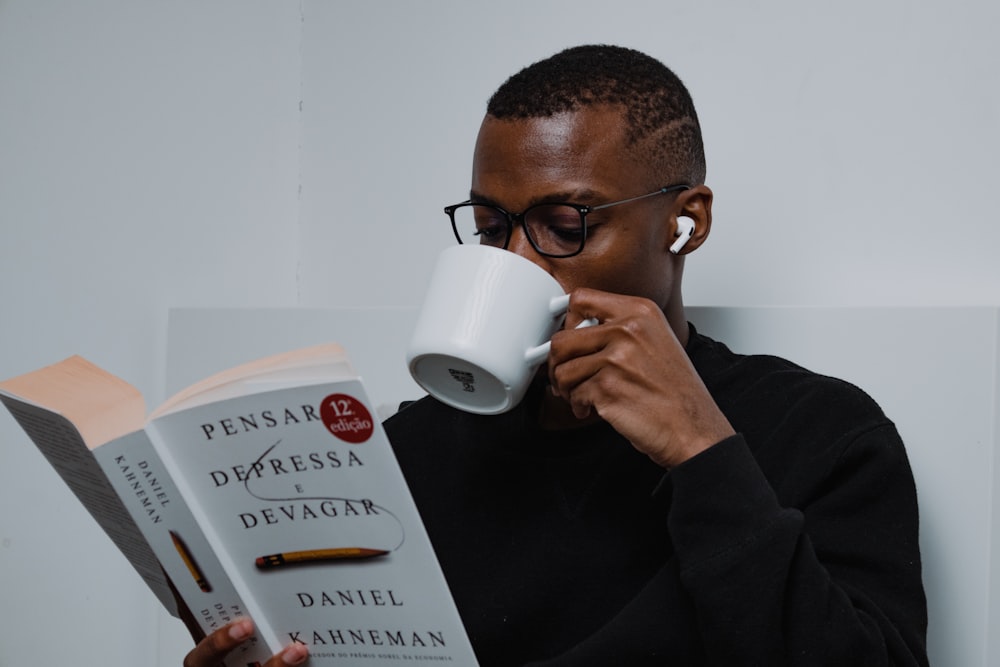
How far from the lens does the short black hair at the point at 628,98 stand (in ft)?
3.11

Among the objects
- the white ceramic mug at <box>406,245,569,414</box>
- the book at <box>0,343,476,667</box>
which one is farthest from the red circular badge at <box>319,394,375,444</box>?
the white ceramic mug at <box>406,245,569,414</box>

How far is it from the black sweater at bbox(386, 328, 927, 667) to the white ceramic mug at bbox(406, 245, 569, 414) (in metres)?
0.16

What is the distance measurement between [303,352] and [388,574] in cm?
19

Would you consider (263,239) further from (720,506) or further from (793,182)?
(720,506)

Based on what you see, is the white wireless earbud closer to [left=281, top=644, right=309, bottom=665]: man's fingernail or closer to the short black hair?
the short black hair

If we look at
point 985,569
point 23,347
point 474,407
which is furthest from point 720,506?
point 23,347

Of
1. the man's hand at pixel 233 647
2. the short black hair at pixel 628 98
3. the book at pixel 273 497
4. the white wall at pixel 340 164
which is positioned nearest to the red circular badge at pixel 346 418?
the book at pixel 273 497

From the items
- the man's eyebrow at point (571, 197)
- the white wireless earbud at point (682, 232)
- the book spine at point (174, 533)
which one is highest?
the man's eyebrow at point (571, 197)

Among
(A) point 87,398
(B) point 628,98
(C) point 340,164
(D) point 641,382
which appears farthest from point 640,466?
(C) point 340,164

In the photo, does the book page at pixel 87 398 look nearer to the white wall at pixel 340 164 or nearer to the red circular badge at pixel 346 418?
the red circular badge at pixel 346 418

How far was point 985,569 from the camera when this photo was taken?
975mm

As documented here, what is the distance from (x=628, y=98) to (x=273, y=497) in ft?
1.64

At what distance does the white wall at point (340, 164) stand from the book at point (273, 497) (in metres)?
0.68

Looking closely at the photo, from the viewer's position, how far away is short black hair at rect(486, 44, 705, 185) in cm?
95
